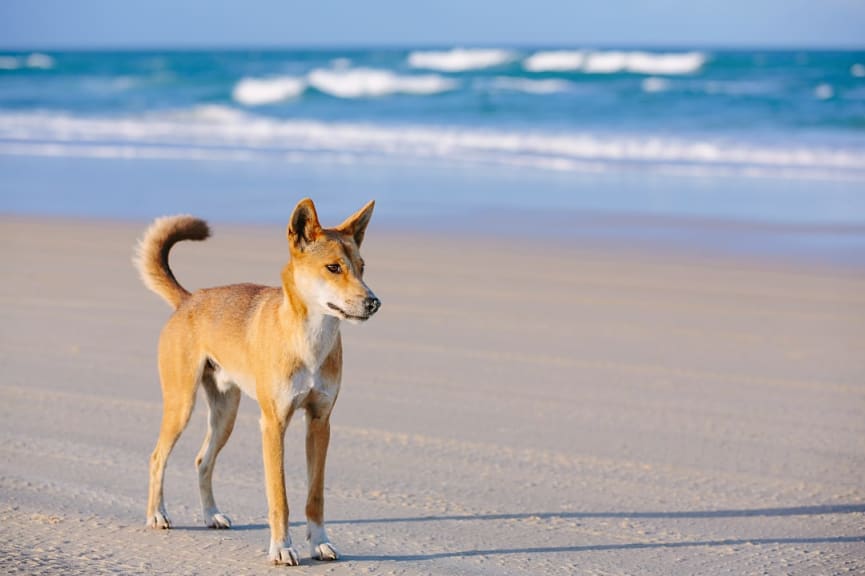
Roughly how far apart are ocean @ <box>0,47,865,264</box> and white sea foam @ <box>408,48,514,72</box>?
1.17m

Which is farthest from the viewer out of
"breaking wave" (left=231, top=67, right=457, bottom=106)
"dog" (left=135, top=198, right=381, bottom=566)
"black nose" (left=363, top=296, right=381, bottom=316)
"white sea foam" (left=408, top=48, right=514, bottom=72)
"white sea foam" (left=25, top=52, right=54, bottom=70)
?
"white sea foam" (left=25, top=52, right=54, bottom=70)

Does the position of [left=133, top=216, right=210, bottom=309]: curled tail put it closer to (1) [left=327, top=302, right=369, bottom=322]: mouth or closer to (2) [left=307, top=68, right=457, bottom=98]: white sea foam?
(1) [left=327, top=302, right=369, bottom=322]: mouth

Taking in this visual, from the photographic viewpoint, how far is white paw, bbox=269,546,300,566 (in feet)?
14.5

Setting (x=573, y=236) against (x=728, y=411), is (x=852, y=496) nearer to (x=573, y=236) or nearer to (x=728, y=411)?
(x=728, y=411)

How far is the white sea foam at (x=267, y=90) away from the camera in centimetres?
4300

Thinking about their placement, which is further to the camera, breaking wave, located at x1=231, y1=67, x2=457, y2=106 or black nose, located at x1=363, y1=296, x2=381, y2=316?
breaking wave, located at x1=231, y1=67, x2=457, y2=106

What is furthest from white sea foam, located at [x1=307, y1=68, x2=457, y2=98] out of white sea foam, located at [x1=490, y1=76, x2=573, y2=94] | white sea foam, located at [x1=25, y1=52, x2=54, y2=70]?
white sea foam, located at [x1=25, y1=52, x2=54, y2=70]

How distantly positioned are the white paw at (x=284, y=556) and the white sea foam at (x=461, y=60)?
49639mm

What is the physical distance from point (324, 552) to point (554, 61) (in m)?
47.7

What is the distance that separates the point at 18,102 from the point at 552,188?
27171 millimetres

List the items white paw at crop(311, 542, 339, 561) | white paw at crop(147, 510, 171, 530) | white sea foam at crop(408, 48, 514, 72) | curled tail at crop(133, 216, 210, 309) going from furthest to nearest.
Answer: white sea foam at crop(408, 48, 514, 72), curled tail at crop(133, 216, 210, 309), white paw at crop(147, 510, 171, 530), white paw at crop(311, 542, 339, 561)

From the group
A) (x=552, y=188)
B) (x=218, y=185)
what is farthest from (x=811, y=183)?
(x=218, y=185)

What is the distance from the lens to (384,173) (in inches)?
787

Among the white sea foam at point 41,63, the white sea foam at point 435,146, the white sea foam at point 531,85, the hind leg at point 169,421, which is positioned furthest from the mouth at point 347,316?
the white sea foam at point 41,63
